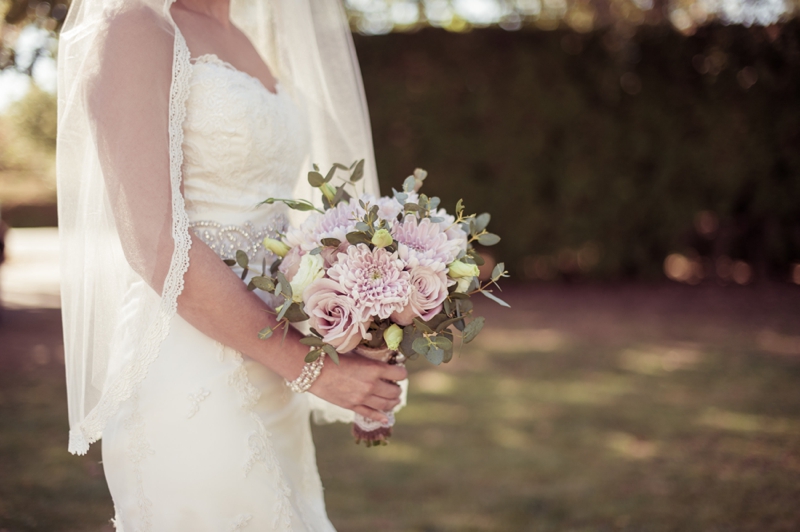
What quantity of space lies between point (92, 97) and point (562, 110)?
8252mm

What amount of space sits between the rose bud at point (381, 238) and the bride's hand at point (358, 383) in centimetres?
35

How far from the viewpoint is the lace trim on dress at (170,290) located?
158 centimetres

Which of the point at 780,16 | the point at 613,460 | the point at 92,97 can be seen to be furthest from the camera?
the point at 780,16

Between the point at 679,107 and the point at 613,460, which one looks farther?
the point at 679,107

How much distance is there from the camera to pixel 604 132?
29.8 ft

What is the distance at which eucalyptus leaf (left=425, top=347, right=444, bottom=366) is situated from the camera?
1627mm

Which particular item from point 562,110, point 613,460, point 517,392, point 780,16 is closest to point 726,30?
point 780,16

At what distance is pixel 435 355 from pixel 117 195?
34.1 inches

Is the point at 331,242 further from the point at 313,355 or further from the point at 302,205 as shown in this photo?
the point at 313,355

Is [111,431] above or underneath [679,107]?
underneath

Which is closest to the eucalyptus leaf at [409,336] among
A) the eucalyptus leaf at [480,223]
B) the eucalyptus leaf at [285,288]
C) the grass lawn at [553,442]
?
the eucalyptus leaf at [285,288]

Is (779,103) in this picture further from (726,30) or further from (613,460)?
(613,460)

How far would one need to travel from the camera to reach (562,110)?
905cm

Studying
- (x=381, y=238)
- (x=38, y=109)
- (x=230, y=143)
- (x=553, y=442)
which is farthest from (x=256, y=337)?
(x=553, y=442)
